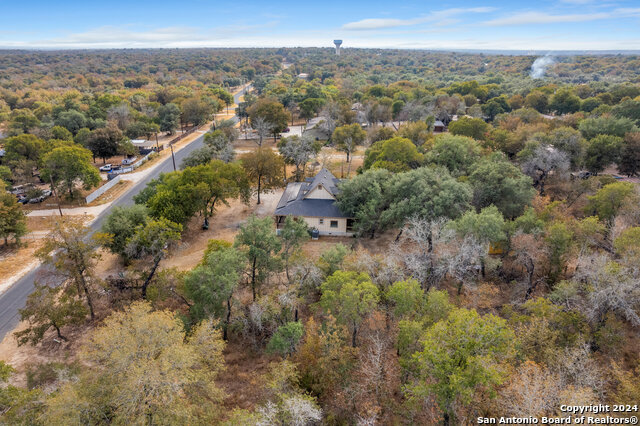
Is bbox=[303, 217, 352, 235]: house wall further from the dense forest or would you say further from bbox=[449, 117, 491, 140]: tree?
bbox=[449, 117, 491, 140]: tree

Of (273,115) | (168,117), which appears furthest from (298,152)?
(168,117)

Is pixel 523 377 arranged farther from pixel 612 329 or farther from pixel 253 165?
pixel 253 165

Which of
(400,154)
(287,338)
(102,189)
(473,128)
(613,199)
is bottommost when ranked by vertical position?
(287,338)

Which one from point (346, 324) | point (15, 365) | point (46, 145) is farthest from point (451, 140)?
point (46, 145)

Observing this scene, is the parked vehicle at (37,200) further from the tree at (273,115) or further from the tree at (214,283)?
the tree at (273,115)

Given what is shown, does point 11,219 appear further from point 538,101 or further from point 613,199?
point 538,101

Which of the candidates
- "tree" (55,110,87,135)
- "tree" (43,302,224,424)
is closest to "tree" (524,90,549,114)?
"tree" (43,302,224,424)

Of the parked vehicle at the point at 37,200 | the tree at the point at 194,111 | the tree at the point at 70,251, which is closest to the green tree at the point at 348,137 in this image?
the tree at the point at 194,111
